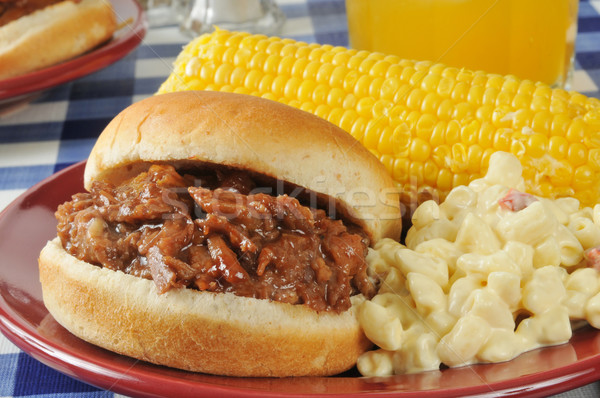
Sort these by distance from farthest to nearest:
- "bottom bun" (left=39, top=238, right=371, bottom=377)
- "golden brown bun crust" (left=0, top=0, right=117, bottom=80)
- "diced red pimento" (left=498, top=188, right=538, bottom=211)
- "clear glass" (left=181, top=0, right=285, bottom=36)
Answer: "clear glass" (left=181, top=0, right=285, bottom=36) < "golden brown bun crust" (left=0, top=0, right=117, bottom=80) < "diced red pimento" (left=498, top=188, right=538, bottom=211) < "bottom bun" (left=39, top=238, right=371, bottom=377)

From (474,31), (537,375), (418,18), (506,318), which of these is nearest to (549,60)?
(474,31)

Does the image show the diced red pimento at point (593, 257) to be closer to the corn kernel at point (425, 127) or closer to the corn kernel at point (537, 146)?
the corn kernel at point (537, 146)

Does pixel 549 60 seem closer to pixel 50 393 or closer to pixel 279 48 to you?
pixel 279 48

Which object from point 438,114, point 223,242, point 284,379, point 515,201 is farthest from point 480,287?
point 438,114

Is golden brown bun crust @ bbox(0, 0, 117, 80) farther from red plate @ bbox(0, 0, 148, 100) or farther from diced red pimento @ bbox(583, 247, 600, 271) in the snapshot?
diced red pimento @ bbox(583, 247, 600, 271)

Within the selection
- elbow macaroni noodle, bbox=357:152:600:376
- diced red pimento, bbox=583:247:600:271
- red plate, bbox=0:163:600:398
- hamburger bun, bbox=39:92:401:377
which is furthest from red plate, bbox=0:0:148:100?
diced red pimento, bbox=583:247:600:271

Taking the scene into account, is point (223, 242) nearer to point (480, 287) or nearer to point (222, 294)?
point (222, 294)
